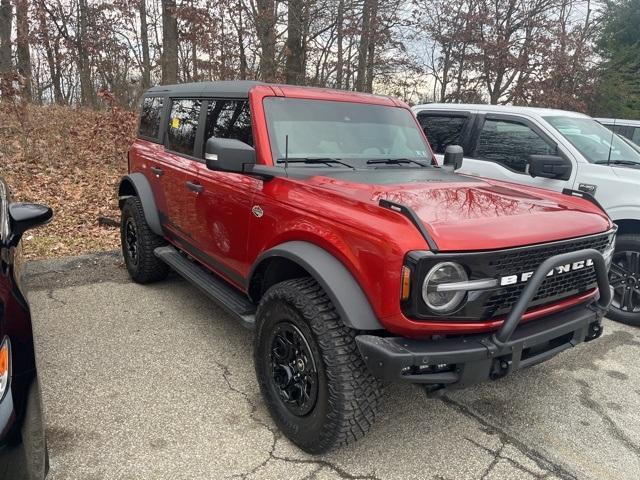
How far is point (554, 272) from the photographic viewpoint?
8.18 feet

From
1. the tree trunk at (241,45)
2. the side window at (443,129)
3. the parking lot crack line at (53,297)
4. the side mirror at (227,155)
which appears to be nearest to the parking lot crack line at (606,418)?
the side mirror at (227,155)

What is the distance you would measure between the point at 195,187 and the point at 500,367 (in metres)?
2.53

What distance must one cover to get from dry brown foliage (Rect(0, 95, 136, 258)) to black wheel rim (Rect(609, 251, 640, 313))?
18.7 feet

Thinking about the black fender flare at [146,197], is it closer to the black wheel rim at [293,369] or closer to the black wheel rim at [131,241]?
the black wheel rim at [131,241]

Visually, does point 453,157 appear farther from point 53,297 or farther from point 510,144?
point 53,297

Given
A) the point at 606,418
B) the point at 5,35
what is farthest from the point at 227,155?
the point at 5,35

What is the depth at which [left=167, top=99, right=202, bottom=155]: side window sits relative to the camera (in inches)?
161

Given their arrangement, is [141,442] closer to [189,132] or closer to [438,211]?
[438,211]

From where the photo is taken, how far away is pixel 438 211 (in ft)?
8.13

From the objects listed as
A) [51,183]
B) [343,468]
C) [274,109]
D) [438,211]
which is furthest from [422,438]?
[51,183]

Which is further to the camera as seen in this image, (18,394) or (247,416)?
(247,416)

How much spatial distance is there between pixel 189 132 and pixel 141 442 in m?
2.47

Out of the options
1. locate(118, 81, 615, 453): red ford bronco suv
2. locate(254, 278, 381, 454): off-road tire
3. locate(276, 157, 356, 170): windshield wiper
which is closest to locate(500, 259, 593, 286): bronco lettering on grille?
locate(118, 81, 615, 453): red ford bronco suv

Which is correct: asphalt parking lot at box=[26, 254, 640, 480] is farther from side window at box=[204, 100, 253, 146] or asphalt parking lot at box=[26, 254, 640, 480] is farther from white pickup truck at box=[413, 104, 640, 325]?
side window at box=[204, 100, 253, 146]
